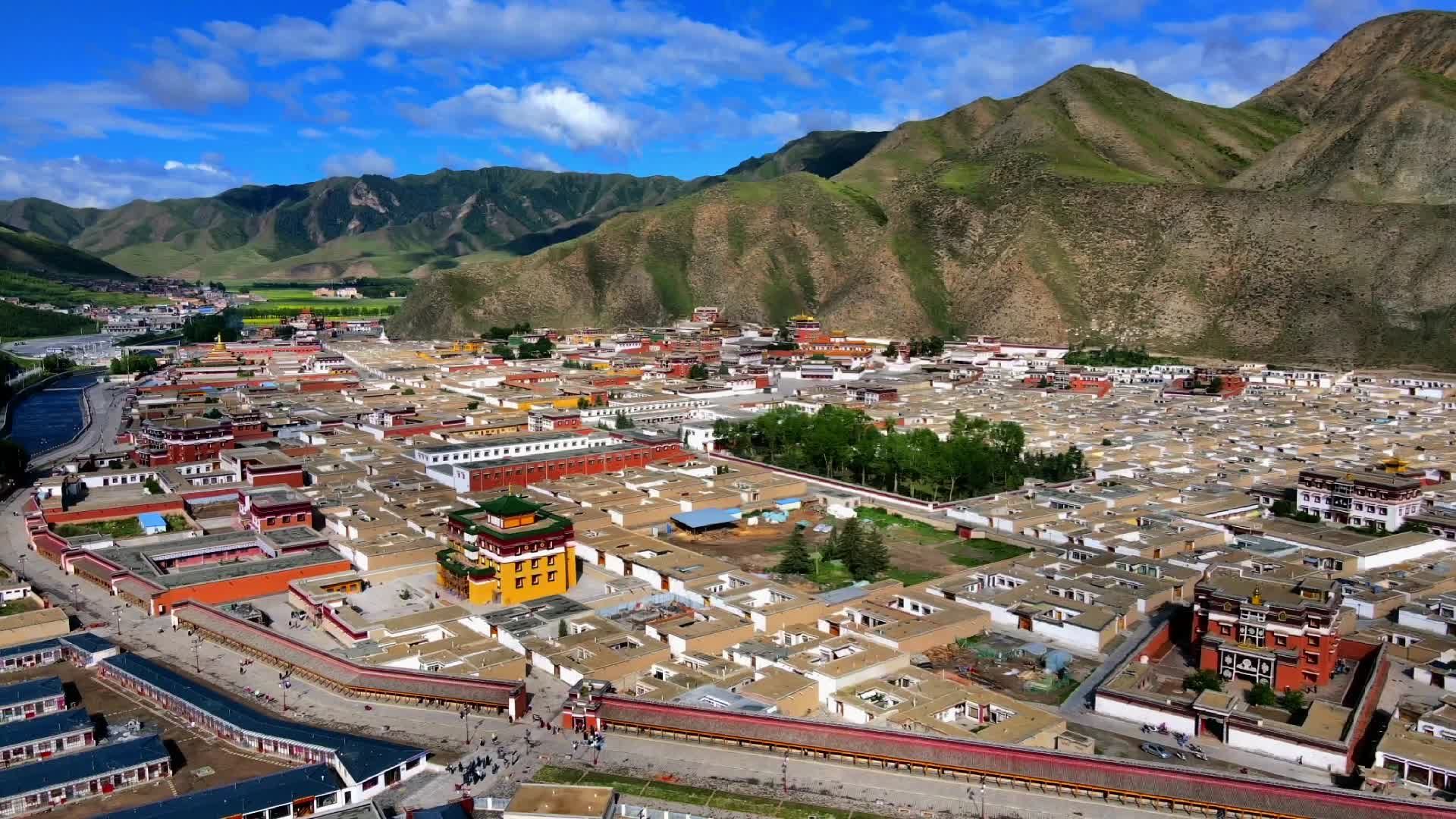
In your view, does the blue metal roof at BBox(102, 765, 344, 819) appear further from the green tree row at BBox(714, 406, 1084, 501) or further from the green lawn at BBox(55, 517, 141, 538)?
the green tree row at BBox(714, 406, 1084, 501)

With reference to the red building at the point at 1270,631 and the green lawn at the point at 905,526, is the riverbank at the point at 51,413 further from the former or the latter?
the red building at the point at 1270,631

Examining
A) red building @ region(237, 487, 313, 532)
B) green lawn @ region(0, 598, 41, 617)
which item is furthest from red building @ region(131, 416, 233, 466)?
green lawn @ region(0, 598, 41, 617)

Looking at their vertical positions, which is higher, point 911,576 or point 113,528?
point 113,528

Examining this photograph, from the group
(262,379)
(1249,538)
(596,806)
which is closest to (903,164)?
(262,379)

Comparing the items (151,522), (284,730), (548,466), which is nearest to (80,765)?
(284,730)

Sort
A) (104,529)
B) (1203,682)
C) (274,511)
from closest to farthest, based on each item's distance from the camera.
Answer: (1203,682)
(274,511)
(104,529)

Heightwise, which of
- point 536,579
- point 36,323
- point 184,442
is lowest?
point 536,579

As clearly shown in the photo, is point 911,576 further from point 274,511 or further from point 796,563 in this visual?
point 274,511
